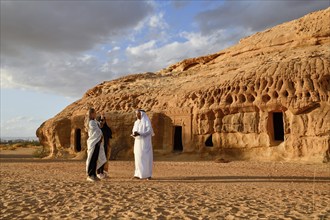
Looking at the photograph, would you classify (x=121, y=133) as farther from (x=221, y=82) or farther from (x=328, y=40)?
(x=328, y=40)

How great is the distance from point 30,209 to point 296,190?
18.3 feet

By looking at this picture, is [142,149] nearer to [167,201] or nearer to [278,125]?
[167,201]

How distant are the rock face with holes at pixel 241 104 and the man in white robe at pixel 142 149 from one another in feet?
26.5

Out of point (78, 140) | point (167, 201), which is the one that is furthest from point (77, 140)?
point (167, 201)

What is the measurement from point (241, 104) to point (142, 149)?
Answer: 28.1ft

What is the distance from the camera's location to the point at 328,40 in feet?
61.8

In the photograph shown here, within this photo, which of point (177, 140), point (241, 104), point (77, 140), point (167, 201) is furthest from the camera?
point (77, 140)

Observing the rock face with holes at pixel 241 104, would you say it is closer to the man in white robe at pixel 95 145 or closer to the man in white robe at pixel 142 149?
the man in white robe at pixel 142 149

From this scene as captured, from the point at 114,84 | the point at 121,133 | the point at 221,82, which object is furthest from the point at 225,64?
the point at 114,84

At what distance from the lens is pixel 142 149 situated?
9.88m

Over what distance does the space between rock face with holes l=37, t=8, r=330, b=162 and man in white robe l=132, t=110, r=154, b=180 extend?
8082mm

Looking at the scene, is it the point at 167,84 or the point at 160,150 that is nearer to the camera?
the point at 160,150

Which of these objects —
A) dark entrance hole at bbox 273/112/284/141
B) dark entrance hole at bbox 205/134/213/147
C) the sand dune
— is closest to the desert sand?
the sand dune

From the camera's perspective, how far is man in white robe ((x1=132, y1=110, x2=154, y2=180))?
31.4 feet
